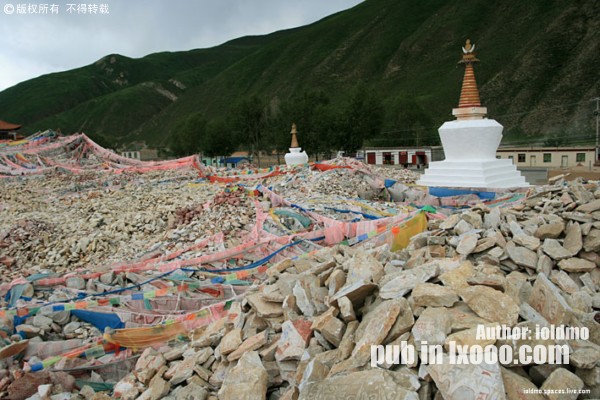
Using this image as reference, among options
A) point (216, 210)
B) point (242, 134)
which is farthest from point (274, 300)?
point (242, 134)

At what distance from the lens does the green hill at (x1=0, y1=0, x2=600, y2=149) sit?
5058cm

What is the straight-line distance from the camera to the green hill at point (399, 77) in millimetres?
50584

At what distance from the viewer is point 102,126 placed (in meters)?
112

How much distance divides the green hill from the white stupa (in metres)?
26.7

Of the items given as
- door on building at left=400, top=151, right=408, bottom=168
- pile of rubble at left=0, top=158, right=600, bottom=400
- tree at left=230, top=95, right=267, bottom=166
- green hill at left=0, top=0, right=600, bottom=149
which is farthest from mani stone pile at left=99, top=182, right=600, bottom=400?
tree at left=230, top=95, right=267, bottom=166

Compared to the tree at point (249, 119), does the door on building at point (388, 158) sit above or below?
below

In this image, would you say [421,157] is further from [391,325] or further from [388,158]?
[391,325]

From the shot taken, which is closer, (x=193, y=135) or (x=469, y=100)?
(x=469, y=100)

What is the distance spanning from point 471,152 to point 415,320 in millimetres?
11916

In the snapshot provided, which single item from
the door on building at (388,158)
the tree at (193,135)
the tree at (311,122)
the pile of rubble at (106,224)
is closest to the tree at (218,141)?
the tree at (193,135)

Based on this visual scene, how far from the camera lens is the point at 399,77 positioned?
7831 cm

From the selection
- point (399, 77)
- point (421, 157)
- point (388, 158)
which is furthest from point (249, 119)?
point (399, 77)

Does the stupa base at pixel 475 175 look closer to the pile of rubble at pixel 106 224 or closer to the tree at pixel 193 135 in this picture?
the pile of rubble at pixel 106 224

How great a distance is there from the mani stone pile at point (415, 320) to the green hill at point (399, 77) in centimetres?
3744
